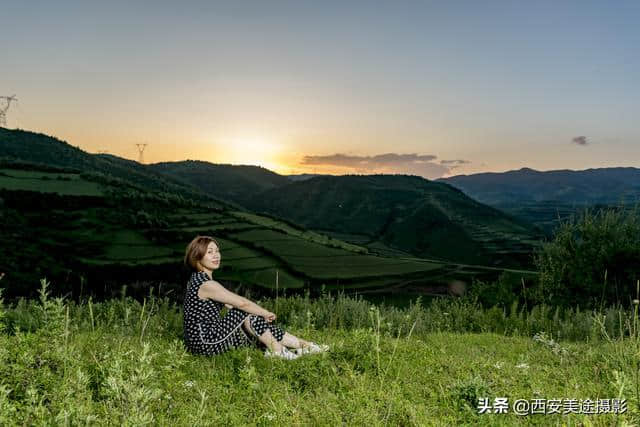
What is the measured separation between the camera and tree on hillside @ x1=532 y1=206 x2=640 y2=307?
21.0 m

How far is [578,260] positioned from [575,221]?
12.1 feet

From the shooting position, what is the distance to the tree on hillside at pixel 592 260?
69.0 ft

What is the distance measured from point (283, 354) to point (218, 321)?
1371 millimetres


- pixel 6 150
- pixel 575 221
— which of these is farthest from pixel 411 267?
pixel 6 150

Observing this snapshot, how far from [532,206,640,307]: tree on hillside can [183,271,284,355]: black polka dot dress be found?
715 inches

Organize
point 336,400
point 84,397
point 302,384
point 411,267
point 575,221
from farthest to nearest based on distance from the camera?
point 411,267
point 575,221
point 302,384
point 336,400
point 84,397

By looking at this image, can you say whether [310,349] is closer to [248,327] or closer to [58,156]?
[248,327]

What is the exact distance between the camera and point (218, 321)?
8016 millimetres

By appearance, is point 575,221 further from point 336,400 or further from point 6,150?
point 6,150

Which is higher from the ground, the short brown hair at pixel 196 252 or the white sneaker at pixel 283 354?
the short brown hair at pixel 196 252

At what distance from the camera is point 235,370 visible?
277 inches

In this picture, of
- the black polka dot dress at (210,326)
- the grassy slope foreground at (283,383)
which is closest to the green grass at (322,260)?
the black polka dot dress at (210,326)

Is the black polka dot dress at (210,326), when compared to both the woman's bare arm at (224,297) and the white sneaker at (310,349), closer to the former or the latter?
the woman's bare arm at (224,297)

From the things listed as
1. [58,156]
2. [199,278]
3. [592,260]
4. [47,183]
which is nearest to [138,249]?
[47,183]
